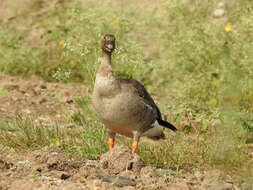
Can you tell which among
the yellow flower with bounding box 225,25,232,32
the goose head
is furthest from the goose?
the yellow flower with bounding box 225,25,232,32

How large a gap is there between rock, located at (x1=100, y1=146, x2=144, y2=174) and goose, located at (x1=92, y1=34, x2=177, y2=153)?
471 mm

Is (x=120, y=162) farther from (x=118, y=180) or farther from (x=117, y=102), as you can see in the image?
(x=117, y=102)

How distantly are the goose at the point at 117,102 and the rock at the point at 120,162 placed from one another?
47 cm

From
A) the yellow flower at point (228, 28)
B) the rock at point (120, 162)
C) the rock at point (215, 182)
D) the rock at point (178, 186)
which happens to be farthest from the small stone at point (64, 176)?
the yellow flower at point (228, 28)

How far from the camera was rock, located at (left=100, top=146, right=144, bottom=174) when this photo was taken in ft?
14.1

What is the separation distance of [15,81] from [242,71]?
3.57 metres

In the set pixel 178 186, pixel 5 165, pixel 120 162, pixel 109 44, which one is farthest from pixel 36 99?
pixel 178 186

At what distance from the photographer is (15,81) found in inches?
322

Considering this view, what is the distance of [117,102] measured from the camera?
4742 millimetres

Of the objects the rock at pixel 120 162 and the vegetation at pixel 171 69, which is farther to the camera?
the vegetation at pixel 171 69

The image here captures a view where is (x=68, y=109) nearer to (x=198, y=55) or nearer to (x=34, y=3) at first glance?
(x=198, y=55)

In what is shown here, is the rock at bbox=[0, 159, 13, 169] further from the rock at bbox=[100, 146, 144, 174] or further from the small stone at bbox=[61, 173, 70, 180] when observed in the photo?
the rock at bbox=[100, 146, 144, 174]

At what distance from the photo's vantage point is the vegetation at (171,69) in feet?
16.1

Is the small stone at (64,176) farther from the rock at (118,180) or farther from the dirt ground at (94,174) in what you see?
the rock at (118,180)
